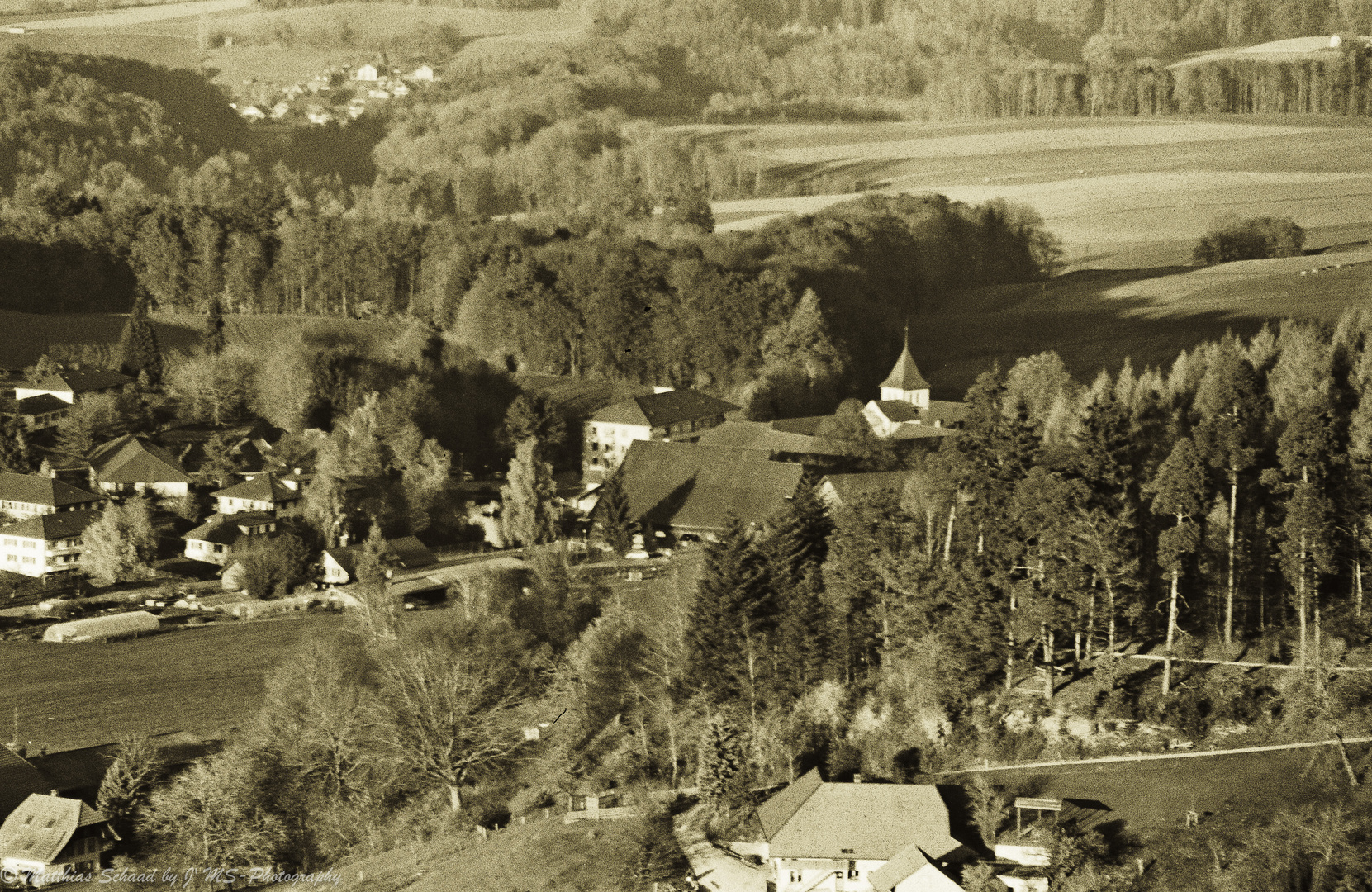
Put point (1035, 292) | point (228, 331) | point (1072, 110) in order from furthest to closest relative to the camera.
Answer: point (1072, 110) < point (1035, 292) < point (228, 331)

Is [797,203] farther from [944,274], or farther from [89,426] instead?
[89,426]

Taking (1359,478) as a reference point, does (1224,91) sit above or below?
above

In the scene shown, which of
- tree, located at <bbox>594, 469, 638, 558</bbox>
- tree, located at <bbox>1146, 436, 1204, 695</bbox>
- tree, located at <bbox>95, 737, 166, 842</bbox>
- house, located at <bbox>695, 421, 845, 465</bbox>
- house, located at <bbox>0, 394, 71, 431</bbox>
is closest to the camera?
tree, located at <bbox>1146, 436, 1204, 695</bbox>

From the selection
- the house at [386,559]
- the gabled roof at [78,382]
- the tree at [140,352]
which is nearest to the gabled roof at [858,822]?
the house at [386,559]

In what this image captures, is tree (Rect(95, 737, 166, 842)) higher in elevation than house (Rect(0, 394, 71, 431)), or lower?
lower

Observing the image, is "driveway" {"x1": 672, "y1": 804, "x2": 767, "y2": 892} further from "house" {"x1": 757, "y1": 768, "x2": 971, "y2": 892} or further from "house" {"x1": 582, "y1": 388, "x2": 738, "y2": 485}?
Answer: "house" {"x1": 582, "y1": 388, "x2": 738, "y2": 485}

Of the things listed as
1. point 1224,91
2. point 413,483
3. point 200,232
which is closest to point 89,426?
point 413,483

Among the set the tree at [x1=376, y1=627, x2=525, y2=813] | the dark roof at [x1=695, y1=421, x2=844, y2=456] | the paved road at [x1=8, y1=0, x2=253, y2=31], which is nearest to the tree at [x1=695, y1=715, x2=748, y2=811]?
the tree at [x1=376, y1=627, x2=525, y2=813]

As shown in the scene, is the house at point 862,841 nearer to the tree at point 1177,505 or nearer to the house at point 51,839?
the tree at point 1177,505
